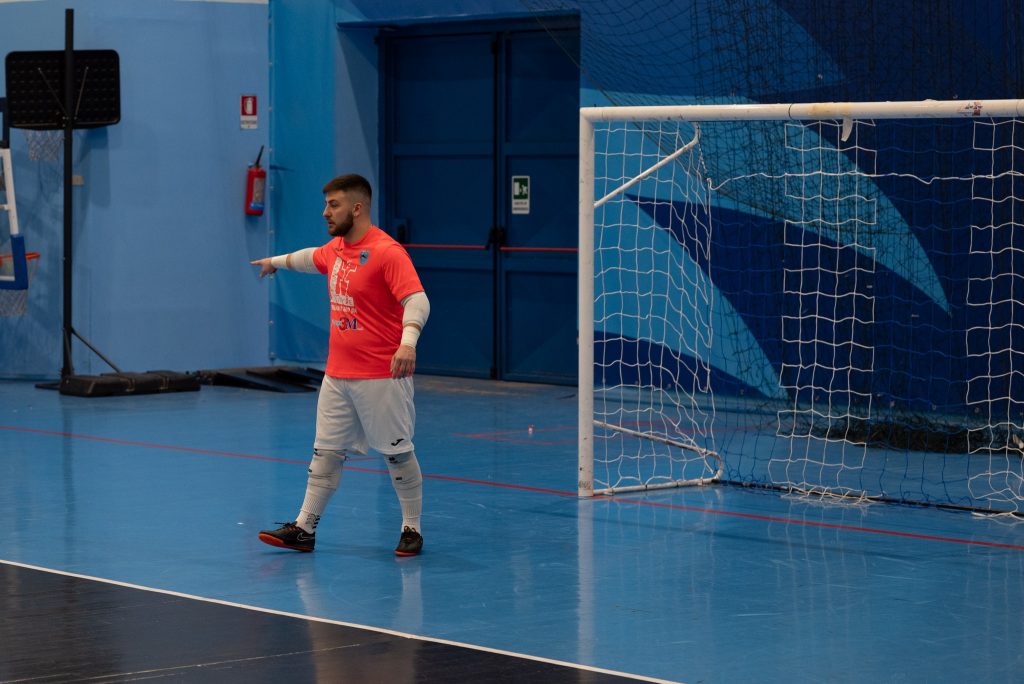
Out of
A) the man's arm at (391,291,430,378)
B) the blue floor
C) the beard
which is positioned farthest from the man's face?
the blue floor

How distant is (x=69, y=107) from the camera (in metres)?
14.7

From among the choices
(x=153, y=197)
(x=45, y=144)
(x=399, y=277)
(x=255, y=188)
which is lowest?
(x=399, y=277)

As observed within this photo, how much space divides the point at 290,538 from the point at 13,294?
8999 mm

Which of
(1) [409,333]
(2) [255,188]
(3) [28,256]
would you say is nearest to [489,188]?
(2) [255,188]

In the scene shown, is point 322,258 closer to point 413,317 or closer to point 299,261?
point 299,261

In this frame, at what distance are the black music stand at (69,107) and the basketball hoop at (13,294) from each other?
904 millimetres

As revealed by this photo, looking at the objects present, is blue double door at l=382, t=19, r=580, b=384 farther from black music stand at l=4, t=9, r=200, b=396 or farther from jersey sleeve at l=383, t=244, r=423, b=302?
jersey sleeve at l=383, t=244, r=423, b=302

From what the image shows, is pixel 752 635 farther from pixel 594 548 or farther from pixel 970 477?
pixel 970 477

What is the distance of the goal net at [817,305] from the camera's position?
36.8 ft

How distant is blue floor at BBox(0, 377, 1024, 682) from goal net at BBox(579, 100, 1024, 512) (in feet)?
3.35

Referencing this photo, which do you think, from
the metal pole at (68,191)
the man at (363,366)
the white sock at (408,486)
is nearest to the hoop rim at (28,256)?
the metal pole at (68,191)

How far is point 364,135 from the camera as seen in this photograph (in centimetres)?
1691

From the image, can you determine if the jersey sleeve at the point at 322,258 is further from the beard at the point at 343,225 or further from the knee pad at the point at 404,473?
the knee pad at the point at 404,473

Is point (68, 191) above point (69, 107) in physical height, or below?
below
